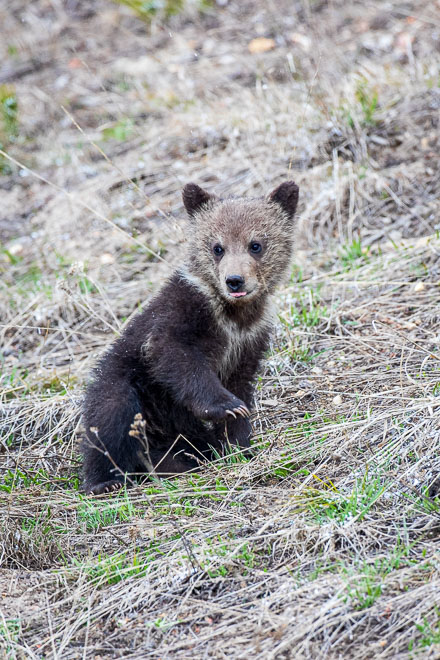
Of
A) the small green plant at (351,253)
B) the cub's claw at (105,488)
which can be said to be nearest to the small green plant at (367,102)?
the small green plant at (351,253)

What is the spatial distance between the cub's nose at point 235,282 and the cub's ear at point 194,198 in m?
0.87

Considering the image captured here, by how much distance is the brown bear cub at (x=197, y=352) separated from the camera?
4902 millimetres

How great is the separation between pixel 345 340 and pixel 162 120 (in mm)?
4948

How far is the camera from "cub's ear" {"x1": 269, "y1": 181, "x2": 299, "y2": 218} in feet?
18.1

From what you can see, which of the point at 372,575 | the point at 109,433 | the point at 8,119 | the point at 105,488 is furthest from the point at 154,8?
the point at 372,575

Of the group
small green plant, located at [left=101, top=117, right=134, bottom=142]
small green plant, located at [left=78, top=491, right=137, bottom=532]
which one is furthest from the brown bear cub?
small green plant, located at [left=101, top=117, right=134, bottom=142]

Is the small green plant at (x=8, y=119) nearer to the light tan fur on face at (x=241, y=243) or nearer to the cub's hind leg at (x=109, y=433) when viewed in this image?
the light tan fur on face at (x=241, y=243)

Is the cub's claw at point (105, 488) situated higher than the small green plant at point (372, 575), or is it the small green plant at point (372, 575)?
the small green plant at point (372, 575)

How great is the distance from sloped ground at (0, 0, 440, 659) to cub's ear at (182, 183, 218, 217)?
0.59 metres

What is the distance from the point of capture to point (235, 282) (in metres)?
4.87

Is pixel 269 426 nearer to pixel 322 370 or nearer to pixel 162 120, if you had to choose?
pixel 322 370

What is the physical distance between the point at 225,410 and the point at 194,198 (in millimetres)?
1553

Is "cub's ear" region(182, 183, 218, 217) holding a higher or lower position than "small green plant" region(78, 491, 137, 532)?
higher

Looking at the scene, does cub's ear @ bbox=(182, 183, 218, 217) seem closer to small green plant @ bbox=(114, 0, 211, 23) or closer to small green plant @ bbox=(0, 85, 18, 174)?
small green plant @ bbox=(0, 85, 18, 174)
